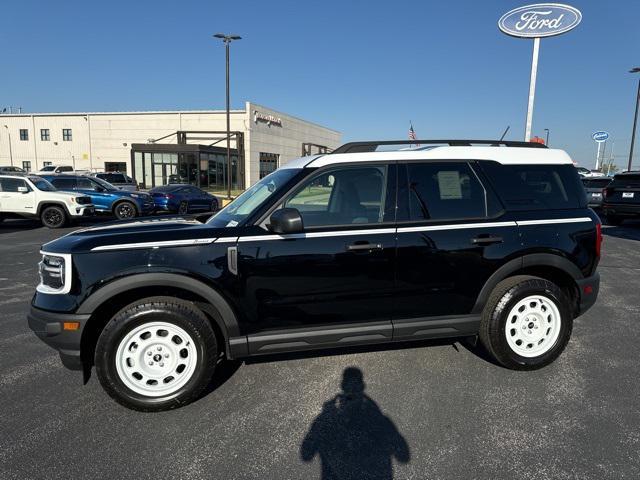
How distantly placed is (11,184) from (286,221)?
45.6 feet

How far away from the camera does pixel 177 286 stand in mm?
2967

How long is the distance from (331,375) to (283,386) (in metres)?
0.43

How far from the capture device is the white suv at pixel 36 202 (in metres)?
13.0

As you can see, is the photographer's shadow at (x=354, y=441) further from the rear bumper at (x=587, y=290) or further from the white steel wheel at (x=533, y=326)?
the rear bumper at (x=587, y=290)

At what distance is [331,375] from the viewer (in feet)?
11.7

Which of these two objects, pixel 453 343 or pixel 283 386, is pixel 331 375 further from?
pixel 453 343

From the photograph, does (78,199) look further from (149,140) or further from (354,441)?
(149,140)

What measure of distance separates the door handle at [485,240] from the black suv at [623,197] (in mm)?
12631

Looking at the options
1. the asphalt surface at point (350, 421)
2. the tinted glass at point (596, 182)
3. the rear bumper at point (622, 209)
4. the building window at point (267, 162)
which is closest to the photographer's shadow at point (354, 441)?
the asphalt surface at point (350, 421)

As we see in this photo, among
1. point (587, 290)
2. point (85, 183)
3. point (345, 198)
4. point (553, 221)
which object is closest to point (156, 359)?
point (345, 198)

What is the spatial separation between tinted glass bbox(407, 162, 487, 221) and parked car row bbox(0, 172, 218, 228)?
27.6ft

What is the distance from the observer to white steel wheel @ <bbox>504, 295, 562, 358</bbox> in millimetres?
3619

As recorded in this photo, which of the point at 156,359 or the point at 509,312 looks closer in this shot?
the point at 156,359

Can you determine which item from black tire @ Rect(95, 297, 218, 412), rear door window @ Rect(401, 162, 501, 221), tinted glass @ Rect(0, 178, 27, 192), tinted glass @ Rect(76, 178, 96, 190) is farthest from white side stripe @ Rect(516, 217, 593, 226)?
tinted glass @ Rect(76, 178, 96, 190)
